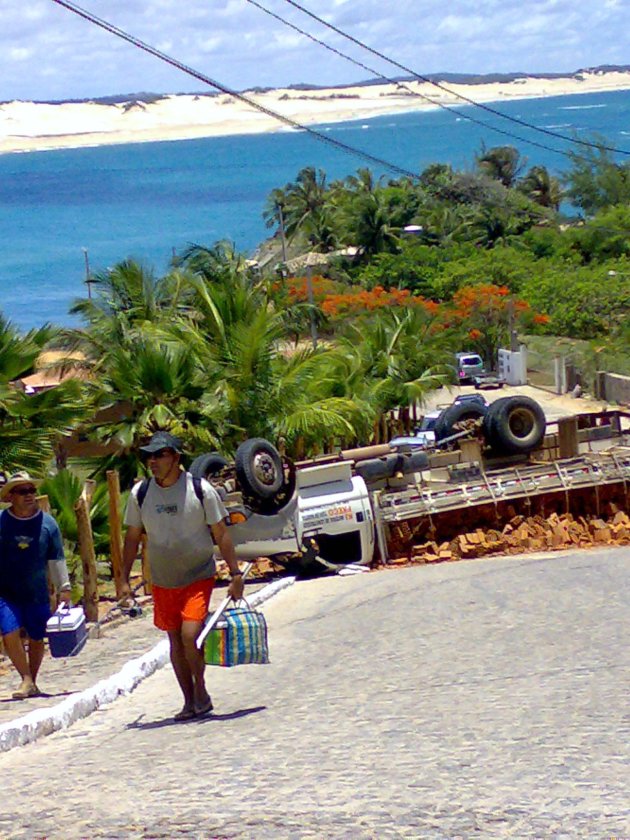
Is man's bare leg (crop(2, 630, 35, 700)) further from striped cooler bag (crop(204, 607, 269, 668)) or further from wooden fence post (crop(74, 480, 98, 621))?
wooden fence post (crop(74, 480, 98, 621))

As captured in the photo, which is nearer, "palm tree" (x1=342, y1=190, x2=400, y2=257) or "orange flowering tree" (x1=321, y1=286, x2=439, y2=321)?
"orange flowering tree" (x1=321, y1=286, x2=439, y2=321)

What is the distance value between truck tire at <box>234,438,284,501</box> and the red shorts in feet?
37.7

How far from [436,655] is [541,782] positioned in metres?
3.99

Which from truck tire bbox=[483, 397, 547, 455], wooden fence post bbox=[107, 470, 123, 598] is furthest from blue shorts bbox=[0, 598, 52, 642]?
truck tire bbox=[483, 397, 547, 455]

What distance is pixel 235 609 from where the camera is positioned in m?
7.98

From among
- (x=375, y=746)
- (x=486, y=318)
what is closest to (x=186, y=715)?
(x=375, y=746)

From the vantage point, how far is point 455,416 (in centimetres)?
2447

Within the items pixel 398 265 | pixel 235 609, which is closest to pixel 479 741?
pixel 235 609

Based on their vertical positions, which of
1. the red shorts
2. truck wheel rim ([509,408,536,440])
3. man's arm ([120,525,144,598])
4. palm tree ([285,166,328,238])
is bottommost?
truck wheel rim ([509,408,536,440])

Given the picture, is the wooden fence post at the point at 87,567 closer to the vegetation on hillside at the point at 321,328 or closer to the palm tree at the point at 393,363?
the vegetation on hillside at the point at 321,328

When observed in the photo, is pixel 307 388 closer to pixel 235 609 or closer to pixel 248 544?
pixel 248 544

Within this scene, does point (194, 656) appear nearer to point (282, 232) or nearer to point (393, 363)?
point (393, 363)

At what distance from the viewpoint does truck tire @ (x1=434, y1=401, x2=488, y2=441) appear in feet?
79.2

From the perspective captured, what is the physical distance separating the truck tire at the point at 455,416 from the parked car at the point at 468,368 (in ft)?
70.9
